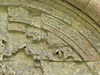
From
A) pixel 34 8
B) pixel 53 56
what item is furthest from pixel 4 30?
pixel 53 56

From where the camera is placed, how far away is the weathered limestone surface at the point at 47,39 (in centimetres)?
436

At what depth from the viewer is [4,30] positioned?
14.9 ft

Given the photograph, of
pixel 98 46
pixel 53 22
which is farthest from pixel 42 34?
pixel 98 46

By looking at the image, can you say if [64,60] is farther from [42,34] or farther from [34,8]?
[34,8]

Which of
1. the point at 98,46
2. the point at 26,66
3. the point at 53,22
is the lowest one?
the point at 26,66

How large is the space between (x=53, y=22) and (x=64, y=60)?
2.28 ft

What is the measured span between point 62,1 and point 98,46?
1024 millimetres

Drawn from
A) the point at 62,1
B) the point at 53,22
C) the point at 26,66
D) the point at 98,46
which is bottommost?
the point at 26,66

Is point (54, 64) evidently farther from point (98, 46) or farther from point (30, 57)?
point (98, 46)

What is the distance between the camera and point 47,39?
4445 mm

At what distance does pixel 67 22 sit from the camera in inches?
180

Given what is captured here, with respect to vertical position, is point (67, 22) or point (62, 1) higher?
point (62, 1)

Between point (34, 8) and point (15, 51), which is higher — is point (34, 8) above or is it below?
above

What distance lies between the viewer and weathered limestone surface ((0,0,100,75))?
14.3ft
